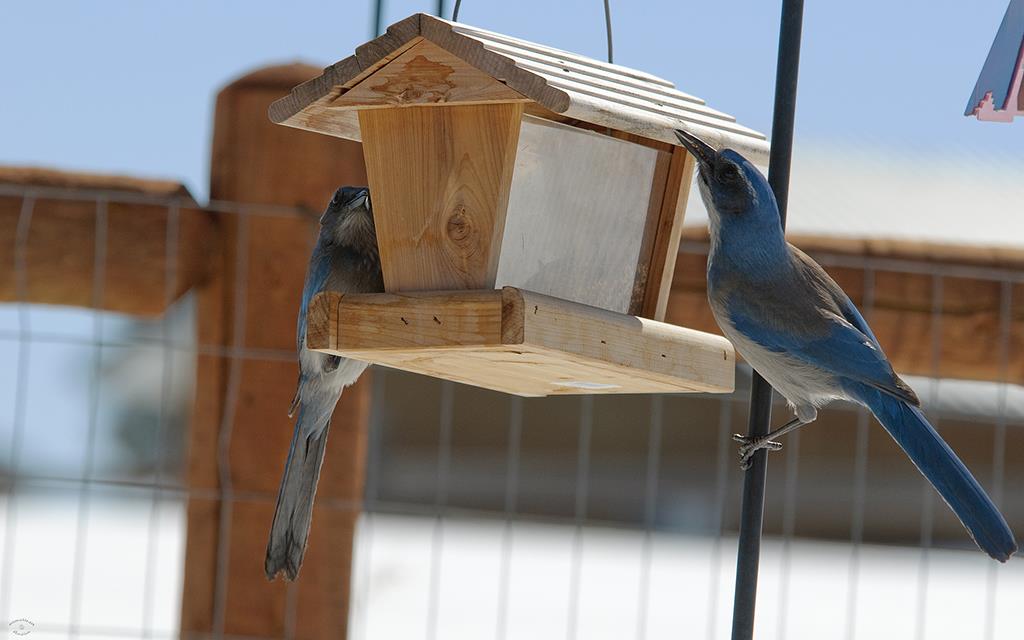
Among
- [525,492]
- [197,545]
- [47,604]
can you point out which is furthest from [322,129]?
[525,492]

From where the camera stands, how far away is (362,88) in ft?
7.76

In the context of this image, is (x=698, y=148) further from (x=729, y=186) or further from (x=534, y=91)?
(x=534, y=91)

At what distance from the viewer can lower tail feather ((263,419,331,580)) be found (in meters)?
2.93

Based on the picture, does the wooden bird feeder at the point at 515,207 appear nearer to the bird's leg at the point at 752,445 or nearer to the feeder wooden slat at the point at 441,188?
the feeder wooden slat at the point at 441,188

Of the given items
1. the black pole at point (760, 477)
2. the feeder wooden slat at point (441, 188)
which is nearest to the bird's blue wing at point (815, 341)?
the black pole at point (760, 477)

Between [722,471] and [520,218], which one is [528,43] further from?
[722,471]

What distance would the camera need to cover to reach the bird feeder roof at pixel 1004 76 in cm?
200

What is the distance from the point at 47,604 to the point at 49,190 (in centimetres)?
463

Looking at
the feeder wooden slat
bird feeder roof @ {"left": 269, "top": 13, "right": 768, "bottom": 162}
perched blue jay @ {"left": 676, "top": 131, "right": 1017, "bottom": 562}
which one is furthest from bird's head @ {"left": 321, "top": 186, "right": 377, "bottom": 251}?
perched blue jay @ {"left": 676, "top": 131, "right": 1017, "bottom": 562}

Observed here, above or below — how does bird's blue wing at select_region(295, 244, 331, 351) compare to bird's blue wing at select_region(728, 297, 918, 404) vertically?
above

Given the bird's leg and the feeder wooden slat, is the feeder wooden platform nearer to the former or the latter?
the feeder wooden slat

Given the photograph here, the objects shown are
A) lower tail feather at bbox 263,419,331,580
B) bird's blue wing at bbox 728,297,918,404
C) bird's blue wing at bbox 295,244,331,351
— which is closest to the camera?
bird's blue wing at bbox 728,297,918,404

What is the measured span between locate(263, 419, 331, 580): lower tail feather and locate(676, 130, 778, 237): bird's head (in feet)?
3.91

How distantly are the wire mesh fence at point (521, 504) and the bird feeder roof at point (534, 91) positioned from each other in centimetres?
100
